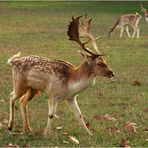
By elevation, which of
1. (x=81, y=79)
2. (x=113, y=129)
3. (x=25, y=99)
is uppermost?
(x=81, y=79)

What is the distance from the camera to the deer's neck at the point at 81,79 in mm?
7551

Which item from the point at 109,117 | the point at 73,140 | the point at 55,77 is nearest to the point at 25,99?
the point at 55,77

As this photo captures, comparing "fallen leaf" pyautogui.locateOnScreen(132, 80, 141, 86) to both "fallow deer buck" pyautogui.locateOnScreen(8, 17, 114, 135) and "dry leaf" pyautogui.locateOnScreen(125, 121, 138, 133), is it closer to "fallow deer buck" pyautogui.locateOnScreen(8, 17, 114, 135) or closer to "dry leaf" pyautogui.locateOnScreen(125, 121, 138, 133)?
"dry leaf" pyautogui.locateOnScreen(125, 121, 138, 133)

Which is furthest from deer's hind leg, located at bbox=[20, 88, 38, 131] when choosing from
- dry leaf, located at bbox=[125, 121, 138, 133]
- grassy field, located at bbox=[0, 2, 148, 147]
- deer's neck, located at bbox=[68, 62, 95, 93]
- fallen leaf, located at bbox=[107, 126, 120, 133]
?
dry leaf, located at bbox=[125, 121, 138, 133]

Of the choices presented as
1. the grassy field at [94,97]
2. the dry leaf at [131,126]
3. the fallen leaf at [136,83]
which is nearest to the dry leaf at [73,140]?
the grassy field at [94,97]

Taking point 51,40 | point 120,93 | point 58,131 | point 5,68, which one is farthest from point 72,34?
point 51,40

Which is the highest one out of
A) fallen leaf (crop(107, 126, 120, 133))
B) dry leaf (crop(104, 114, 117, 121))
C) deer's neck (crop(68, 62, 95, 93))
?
deer's neck (crop(68, 62, 95, 93))

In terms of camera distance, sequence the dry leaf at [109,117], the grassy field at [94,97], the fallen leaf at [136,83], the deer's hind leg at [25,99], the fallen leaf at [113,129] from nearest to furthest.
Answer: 1. the grassy field at [94,97]
2. the fallen leaf at [113,129]
3. the deer's hind leg at [25,99]
4. the dry leaf at [109,117]
5. the fallen leaf at [136,83]

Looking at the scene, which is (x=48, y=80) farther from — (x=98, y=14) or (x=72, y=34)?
(x=98, y=14)

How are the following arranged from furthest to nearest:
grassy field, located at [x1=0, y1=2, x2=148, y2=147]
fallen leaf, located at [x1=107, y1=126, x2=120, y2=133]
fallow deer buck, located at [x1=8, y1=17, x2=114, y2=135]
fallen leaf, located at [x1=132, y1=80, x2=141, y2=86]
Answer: fallen leaf, located at [x1=132, y1=80, x2=141, y2=86] → fallen leaf, located at [x1=107, y1=126, x2=120, y2=133] → fallow deer buck, located at [x1=8, y1=17, x2=114, y2=135] → grassy field, located at [x1=0, y1=2, x2=148, y2=147]

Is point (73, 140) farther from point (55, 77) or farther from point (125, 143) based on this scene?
point (55, 77)

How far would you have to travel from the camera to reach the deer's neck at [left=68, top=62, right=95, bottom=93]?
7.55 metres

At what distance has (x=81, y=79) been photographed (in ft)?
24.8

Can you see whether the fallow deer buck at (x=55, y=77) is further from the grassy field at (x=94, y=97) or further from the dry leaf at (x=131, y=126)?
the dry leaf at (x=131, y=126)
